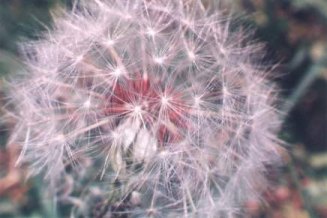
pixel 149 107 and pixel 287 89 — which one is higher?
pixel 149 107

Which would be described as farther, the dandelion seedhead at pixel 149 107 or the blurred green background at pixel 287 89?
the blurred green background at pixel 287 89

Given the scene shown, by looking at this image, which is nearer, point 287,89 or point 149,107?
point 149,107

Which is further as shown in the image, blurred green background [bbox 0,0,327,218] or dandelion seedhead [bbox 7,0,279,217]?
blurred green background [bbox 0,0,327,218]

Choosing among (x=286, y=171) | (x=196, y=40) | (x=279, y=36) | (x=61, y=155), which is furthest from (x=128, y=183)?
(x=279, y=36)
